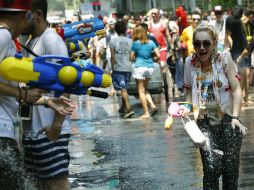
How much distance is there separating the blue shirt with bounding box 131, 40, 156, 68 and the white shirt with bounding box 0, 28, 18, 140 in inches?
404

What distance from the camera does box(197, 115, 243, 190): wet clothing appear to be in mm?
6344

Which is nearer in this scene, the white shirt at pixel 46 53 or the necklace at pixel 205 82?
the white shirt at pixel 46 53

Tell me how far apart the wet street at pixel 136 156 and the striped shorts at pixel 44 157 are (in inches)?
104

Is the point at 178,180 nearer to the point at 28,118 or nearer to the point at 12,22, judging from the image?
the point at 28,118

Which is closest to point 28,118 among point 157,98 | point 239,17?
point 239,17

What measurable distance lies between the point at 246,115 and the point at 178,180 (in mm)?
5609

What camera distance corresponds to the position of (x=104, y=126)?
13875 millimetres

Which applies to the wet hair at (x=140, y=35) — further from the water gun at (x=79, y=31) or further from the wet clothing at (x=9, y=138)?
the wet clothing at (x=9, y=138)

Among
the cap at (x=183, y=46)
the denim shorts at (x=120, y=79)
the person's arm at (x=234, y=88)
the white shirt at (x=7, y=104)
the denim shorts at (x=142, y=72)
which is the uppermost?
the white shirt at (x=7, y=104)

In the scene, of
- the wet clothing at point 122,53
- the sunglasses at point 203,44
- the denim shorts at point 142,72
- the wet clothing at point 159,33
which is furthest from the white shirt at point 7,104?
the wet clothing at point 159,33

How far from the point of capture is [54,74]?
458cm

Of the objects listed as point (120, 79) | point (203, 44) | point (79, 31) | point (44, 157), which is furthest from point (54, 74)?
point (120, 79)

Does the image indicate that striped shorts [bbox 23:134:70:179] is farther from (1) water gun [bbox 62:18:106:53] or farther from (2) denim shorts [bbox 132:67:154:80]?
(2) denim shorts [bbox 132:67:154:80]

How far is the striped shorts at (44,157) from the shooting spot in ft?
18.4
